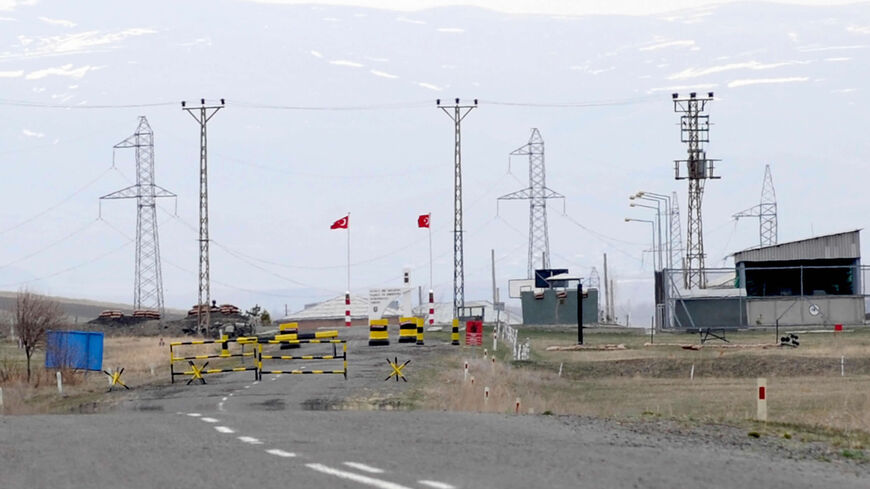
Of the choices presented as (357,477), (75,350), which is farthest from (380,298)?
(357,477)

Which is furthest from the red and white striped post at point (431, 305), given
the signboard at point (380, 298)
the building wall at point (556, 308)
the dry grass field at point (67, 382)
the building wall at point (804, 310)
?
the building wall at point (556, 308)

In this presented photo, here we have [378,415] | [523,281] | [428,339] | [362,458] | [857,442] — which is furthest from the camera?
[523,281]

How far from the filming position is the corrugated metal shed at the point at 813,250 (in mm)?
83125

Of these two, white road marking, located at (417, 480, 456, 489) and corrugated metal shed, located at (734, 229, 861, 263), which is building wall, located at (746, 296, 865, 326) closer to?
corrugated metal shed, located at (734, 229, 861, 263)

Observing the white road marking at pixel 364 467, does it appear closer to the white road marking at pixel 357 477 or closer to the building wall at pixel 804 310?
the white road marking at pixel 357 477

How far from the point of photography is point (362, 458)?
553 inches

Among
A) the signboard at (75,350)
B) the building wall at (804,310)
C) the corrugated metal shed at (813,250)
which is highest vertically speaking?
the corrugated metal shed at (813,250)

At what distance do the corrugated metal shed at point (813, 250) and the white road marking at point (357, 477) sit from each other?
238ft

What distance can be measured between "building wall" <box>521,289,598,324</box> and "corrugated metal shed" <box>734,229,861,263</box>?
22795 mm

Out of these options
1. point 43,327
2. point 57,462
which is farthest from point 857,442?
point 43,327

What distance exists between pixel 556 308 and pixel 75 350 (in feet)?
211

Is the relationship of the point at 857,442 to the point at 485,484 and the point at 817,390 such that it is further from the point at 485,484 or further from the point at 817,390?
the point at 817,390

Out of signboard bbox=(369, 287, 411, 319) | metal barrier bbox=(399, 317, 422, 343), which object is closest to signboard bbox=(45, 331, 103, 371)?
metal barrier bbox=(399, 317, 422, 343)

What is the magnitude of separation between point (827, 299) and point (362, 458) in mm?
68887
